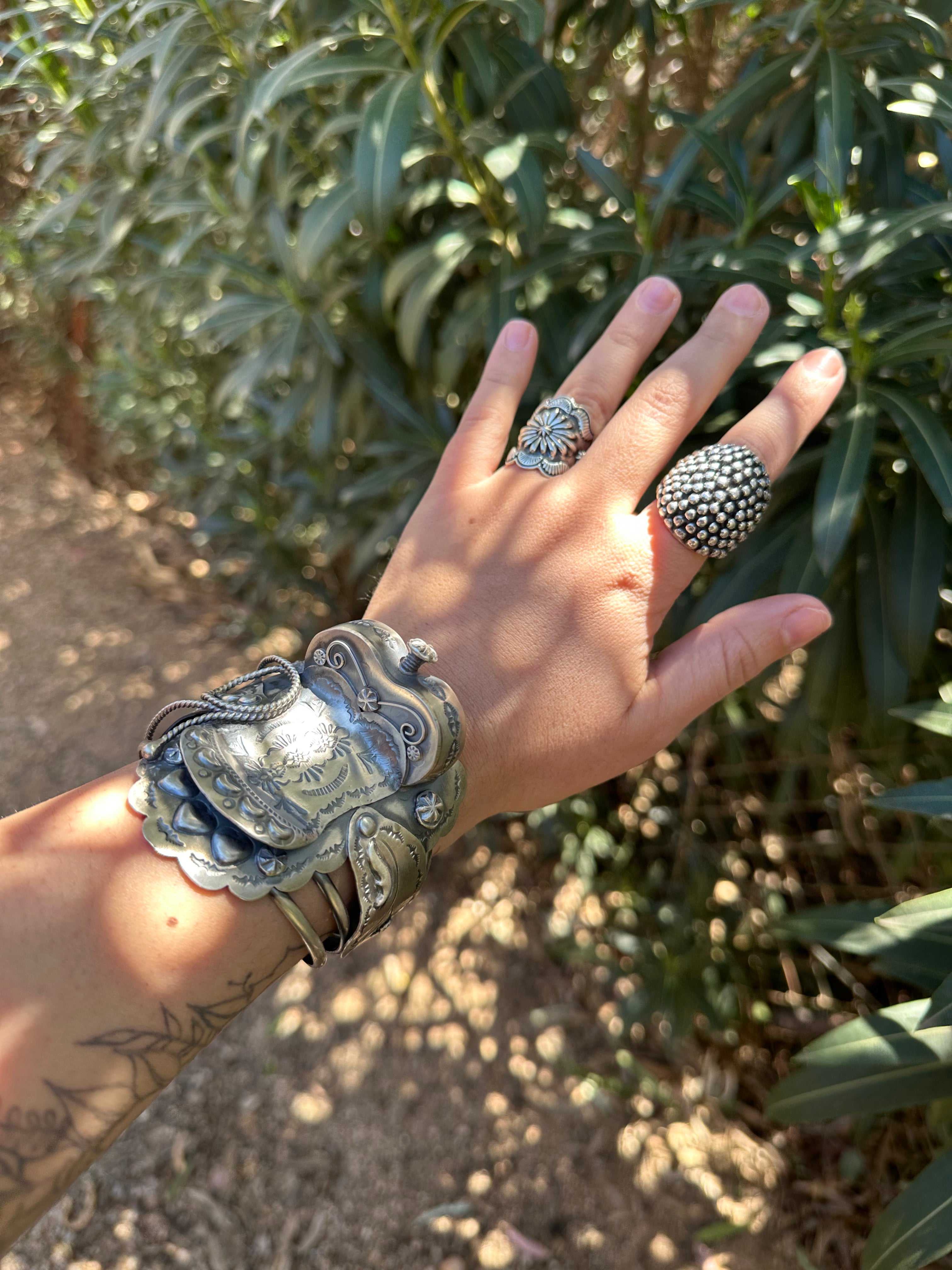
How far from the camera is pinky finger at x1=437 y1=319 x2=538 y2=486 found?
1251 mm

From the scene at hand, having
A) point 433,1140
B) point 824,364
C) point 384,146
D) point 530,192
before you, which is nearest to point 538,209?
point 530,192

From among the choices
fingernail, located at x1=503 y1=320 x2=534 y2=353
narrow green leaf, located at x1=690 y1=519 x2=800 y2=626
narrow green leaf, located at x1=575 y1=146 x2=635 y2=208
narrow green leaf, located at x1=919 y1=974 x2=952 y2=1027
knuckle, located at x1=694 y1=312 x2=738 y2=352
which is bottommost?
narrow green leaf, located at x1=919 y1=974 x2=952 y2=1027

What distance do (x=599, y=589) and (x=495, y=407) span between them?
0.36m

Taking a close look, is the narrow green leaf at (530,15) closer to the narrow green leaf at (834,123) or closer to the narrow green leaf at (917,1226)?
the narrow green leaf at (834,123)

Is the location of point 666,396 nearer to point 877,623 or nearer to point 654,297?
point 654,297

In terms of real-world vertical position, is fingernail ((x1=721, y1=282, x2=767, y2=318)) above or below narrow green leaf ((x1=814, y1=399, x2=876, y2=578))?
above

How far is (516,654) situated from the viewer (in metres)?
1.08

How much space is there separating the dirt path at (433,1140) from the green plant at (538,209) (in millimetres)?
1133

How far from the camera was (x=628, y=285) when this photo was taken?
1.40m

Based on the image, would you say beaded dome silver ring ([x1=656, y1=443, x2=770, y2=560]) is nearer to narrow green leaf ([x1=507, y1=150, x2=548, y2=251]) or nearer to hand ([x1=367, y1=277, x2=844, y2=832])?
hand ([x1=367, y1=277, x2=844, y2=832])

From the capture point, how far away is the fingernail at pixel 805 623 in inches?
40.9

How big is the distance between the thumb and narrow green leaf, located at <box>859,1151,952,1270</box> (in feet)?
2.52

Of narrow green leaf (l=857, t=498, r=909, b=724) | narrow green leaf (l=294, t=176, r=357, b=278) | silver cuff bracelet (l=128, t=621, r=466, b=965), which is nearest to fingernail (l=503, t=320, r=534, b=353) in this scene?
narrow green leaf (l=294, t=176, r=357, b=278)

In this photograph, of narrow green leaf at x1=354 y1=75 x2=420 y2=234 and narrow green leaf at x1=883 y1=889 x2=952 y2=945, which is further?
narrow green leaf at x1=354 y1=75 x2=420 y2=234
